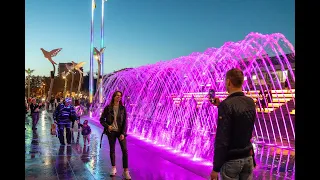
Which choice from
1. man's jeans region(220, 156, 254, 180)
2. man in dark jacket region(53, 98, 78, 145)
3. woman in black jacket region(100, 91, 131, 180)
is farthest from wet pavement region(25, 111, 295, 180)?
man's jeans region(220, 156, 254, 180)

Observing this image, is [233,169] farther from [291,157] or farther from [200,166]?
[291,157]

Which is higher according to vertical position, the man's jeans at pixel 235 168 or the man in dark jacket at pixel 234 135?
the man in dark jacket at pixel 234 135

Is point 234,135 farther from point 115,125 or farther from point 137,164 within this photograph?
point 137,164

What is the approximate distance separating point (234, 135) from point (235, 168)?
0.93 ft

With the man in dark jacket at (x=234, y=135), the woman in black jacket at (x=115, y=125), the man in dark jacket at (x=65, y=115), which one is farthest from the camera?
the man in dark jacket at (x=65, y=115)

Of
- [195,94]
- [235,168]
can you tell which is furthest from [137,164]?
[195,94]

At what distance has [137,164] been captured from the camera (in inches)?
304

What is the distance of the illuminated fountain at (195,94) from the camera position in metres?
11.6

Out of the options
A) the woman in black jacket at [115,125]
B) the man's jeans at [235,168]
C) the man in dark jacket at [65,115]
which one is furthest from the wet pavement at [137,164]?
the man's jeans at [235,168]

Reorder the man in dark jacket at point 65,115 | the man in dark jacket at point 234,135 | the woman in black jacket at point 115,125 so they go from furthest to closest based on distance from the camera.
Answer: the man in dark jacket at point 65,115
the woman in black jacket at point 115,125
the man in dark jacket at point 234,135

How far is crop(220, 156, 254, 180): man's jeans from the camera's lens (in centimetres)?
289

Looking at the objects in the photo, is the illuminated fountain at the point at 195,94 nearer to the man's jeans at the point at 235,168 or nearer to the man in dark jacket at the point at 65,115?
the man in dark jacket at the point at 65,115
